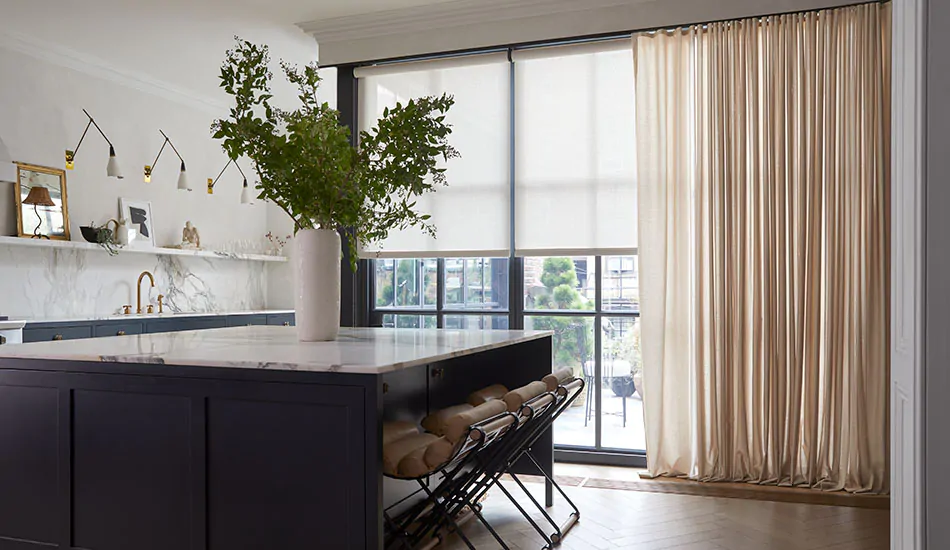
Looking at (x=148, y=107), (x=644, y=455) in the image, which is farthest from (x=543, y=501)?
(x=148, y=107)

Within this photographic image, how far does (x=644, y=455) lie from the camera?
454cm

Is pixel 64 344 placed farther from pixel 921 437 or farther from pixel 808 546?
pixel 808 546

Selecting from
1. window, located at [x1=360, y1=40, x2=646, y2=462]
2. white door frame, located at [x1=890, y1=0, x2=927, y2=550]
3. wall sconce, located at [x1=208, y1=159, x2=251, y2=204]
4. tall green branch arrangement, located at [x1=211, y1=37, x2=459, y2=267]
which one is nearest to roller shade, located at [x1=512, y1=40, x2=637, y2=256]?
window, located at [x1=360, y1=40, x2=646, y2=462]

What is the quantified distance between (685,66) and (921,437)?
2913 mm

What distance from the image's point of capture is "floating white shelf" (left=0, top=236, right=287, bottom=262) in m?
4.70

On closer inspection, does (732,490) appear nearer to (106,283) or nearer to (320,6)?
(320,6)

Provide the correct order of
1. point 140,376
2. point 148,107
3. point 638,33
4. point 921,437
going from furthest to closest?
point 148,107, point 638,33, point 140,376, point 921,437

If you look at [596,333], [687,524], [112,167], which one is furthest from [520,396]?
[112,167]

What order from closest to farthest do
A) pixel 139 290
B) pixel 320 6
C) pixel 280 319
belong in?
1. pixel 320 6
2. pixel 139 290
3. pixel 280 319

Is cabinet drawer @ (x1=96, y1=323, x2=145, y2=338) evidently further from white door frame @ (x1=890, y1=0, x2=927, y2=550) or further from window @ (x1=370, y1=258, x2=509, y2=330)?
white door frame @ (x1=890, y1=0, x2=927, y2=550)

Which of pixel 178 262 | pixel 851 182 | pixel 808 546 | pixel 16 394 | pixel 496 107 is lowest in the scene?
pixel 808 546

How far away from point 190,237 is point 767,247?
4.55 m

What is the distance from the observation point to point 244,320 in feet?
20.6

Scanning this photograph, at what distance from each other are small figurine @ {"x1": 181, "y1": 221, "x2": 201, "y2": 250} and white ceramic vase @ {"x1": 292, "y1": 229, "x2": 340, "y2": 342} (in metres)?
3.85
